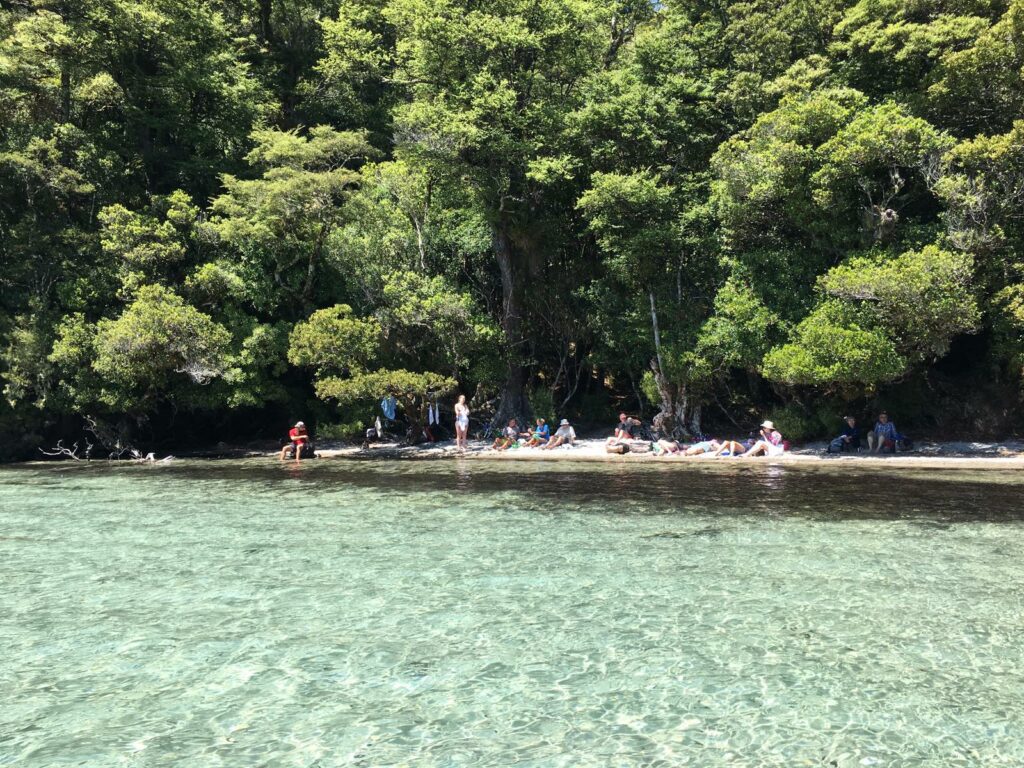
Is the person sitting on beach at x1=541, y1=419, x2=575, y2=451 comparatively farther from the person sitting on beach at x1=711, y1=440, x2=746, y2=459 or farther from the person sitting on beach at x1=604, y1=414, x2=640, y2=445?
the person sitting on beach at x1=711, y1=440, x2=746, y2=459

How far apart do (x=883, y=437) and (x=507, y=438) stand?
10830 millimetres

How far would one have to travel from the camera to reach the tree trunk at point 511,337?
2619cm

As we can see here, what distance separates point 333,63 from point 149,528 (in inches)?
1106

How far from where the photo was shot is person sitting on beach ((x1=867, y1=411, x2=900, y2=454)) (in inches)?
752

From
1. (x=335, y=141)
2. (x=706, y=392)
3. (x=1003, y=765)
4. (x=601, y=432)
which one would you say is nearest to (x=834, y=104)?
(x=706, y=392)

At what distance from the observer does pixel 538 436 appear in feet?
76.4

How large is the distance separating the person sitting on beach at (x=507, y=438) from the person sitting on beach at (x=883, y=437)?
10391 millimetres

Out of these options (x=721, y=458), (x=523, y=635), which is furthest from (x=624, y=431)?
(x=523, y=635)

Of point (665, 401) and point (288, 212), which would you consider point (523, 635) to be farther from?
point (288, 212)

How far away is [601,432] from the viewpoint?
87.2 feet

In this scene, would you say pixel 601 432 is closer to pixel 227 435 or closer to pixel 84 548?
pixel 227 435

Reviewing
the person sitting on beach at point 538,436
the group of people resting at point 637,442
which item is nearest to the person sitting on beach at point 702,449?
the group of people resting at point 637,442

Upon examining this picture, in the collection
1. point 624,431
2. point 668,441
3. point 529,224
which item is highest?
point 529,224

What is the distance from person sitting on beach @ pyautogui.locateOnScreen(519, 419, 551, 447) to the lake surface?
10646mm
